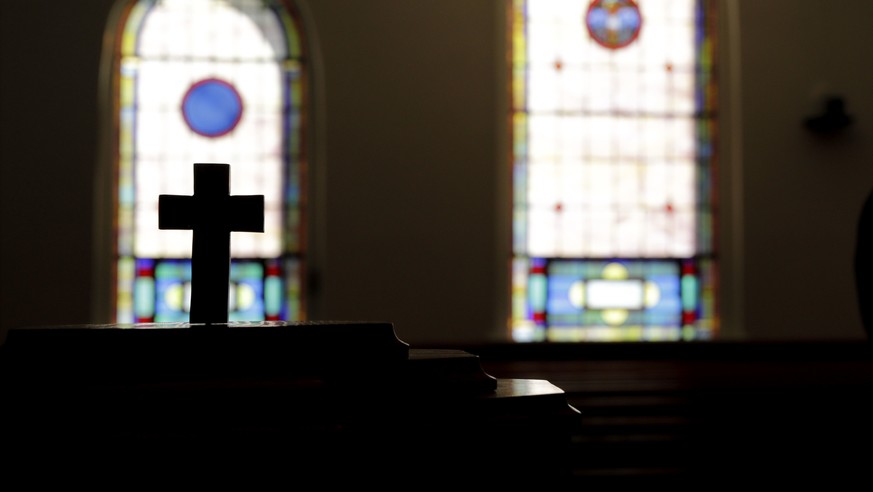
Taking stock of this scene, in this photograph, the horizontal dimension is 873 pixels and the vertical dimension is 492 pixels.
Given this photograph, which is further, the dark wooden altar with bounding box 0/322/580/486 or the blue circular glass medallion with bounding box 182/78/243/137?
the blue circular glass medallion with bounding box 182/78/243/137

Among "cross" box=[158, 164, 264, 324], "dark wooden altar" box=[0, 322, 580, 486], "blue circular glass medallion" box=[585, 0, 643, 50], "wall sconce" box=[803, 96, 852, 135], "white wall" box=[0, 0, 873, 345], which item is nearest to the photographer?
"dark wooden altar" box=[0, 322, 580, 486]

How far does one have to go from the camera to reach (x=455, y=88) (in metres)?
7.68

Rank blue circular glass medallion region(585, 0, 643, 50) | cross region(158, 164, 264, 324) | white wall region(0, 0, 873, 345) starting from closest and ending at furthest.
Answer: cross region(158, 164, 264, 324) < white wall region(0, 0, 873, 345) < blue circular glass medallion region(585, 0, 643, 50)

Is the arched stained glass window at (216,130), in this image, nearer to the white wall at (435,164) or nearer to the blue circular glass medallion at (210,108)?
the blue circular glass medallion at (210,108)

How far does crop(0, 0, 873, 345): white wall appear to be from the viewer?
7.28 meters

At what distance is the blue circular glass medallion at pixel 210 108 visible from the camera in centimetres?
766

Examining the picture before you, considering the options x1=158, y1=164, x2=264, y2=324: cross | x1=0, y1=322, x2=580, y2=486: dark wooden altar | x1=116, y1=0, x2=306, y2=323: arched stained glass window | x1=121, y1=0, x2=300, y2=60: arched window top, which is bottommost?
x1=0, y1=322, x2=580, y2=486: dark wooden altar

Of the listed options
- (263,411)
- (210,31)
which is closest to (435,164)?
(210,31)

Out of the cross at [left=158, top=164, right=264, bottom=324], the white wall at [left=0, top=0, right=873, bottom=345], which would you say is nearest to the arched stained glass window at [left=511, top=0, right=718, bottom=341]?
the white wall at [left=0, top=0, right=873, bottom=345]

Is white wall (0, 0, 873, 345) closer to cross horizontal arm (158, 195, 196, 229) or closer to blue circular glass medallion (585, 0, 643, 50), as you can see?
blue circular glass medallion (585, 0, 643, 50)

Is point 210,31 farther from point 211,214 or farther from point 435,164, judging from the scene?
point 211,214

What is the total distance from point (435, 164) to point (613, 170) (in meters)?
1.56

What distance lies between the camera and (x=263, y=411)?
210cm

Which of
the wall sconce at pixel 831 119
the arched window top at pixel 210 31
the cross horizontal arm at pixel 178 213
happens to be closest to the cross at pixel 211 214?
the cross horizontal arm at pixel 178 213
